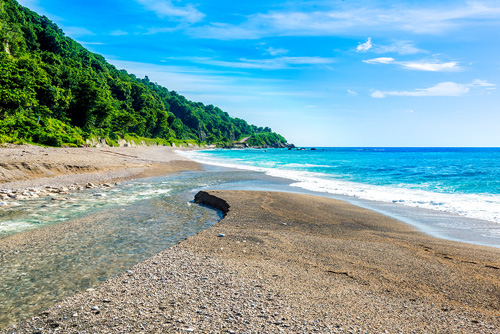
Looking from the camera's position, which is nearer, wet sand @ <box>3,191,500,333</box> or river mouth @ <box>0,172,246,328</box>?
wet sand @ <box>3,191,500,333</box>

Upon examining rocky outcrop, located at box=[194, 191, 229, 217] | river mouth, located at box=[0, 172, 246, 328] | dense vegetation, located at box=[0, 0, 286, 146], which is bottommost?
river mouth, located at box=[0, 172, 246, 328]

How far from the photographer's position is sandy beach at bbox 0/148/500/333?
389 centimetres

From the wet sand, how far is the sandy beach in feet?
0.06

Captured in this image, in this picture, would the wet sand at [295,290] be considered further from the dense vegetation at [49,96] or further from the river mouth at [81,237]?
the dense vegetation at [49,96]

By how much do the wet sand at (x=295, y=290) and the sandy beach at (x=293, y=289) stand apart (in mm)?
19

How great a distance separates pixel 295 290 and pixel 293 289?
5 centimetres

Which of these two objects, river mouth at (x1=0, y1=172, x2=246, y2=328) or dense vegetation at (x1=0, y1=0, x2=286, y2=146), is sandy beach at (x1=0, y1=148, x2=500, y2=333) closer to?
river mouth at (x1=0, y1=172, x2=246, y2=328)

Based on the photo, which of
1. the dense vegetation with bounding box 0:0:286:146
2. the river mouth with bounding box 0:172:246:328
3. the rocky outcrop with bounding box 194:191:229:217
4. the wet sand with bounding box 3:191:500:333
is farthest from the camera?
the dense vegetation with bounding box 0:0:286:146

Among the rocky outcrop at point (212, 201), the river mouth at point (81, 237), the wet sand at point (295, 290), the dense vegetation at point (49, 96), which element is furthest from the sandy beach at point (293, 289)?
the dense vegetation at point (49, 96)

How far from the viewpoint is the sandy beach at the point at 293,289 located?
3.89 m

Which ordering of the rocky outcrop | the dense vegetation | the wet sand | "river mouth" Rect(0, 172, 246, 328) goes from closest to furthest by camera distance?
the wet sand < "river mouth" Rect(0, 172, 246, 328) < the rocky outcrop < the dense vegetation

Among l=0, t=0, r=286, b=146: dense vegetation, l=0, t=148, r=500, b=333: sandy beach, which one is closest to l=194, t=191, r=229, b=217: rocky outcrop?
l=0, t=148, r=500, b=333: sandy beach

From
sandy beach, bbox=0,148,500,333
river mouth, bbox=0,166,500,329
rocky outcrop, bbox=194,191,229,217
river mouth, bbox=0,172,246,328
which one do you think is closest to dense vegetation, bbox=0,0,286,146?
river mouth, bbox=0,166,500,329

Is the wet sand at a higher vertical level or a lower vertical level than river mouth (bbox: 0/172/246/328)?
higher
